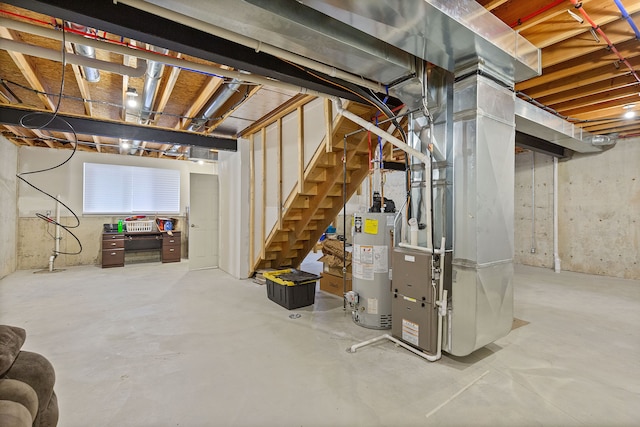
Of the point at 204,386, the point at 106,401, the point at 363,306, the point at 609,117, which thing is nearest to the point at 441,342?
the point at 363,306

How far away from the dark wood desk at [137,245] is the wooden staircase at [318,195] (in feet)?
9.41

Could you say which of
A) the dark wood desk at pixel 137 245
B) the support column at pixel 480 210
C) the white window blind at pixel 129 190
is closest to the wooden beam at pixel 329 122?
the support column at pixel 480 210

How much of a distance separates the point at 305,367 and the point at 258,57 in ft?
7.92

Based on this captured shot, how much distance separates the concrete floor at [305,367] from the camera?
1.75 metres

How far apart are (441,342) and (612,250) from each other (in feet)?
17.2

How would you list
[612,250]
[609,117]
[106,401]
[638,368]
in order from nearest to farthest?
[106,401], [638,368], [609,117], [612,250]

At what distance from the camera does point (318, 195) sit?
14.1ft

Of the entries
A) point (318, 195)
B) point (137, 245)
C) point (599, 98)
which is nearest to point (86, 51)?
point (318, 195)

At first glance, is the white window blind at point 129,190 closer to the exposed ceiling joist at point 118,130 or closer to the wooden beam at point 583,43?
the exposed ceiling joist at point 118,130

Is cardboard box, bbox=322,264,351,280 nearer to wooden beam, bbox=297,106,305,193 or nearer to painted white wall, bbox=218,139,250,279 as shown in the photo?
wooden beam, bbox=297,106,305,193

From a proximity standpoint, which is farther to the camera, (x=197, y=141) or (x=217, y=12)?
(x=197, y=141)

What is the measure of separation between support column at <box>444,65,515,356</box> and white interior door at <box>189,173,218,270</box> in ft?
16.6

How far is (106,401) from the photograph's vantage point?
185cm

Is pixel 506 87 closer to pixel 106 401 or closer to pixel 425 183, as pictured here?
pixel 425 183
